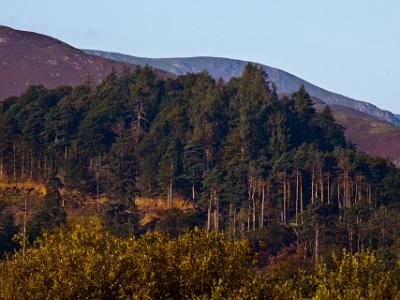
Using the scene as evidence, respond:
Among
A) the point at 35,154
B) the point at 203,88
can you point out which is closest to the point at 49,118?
Result: the point at 35,154

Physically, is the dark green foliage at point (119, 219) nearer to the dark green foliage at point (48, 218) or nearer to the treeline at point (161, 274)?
the dark green foliage at point (48, 218)

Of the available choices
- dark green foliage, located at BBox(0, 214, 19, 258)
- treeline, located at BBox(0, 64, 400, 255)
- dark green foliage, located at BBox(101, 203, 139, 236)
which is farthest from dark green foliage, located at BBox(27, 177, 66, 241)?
treeline, located at BBox(0, 64, 400, 255)

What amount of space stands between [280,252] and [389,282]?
7601cm

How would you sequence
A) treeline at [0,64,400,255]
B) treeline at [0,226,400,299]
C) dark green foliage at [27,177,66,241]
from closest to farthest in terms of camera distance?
treeline at [0,226,400,299], dark green foliage at [27,177,66,241], treeline at [0,64,400,255]

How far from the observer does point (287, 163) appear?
138750mm

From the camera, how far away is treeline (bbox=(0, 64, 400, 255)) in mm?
128625

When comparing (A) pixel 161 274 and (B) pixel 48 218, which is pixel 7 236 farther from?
(A) pixel 161 274

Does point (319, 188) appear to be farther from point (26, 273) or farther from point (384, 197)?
point (26, 273)

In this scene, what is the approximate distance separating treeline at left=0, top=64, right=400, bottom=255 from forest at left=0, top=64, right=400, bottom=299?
0.23 m

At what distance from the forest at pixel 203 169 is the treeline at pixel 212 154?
235mm

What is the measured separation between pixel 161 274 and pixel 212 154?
110798mm

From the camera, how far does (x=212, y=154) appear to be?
152125 mm

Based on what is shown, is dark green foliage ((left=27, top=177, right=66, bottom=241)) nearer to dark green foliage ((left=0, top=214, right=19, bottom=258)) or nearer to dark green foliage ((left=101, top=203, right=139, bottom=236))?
dark green foliage ((left=0, top=214, right=19, bottom=258))

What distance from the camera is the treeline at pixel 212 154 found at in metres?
129
